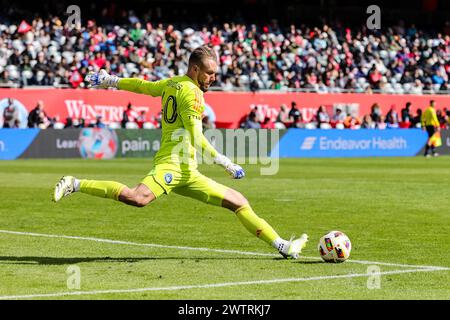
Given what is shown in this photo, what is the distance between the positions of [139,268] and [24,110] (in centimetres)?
2767

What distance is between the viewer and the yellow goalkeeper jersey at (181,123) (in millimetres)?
11117

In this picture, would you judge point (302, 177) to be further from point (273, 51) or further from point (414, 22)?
point (414, 22)

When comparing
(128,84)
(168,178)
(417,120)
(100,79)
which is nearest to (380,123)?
(417,120)

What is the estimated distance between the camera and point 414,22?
194 ft

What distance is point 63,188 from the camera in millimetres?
11102

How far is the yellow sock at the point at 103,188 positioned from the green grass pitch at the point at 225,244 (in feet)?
2.53

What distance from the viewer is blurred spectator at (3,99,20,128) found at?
121 feet

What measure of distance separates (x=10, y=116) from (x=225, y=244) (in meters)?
25.2

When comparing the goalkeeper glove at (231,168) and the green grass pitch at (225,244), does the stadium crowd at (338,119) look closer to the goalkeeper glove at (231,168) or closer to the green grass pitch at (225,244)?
the green grass pitch at (225,244)

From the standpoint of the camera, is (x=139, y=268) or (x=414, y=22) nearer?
(x=139, y=268)

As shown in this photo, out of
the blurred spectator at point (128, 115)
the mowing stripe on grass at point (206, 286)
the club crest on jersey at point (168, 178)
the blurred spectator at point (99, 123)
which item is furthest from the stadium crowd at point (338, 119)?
the mowing stripe on grass at point (206, 286)

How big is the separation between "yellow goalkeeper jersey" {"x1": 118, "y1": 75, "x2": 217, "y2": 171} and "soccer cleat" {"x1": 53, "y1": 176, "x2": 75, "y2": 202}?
99cm

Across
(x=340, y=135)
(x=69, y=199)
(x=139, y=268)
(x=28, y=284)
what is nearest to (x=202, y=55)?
(x=139, y=268)

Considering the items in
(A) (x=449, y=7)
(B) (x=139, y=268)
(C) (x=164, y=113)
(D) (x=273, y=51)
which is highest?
(A) (x=449, y=7)
